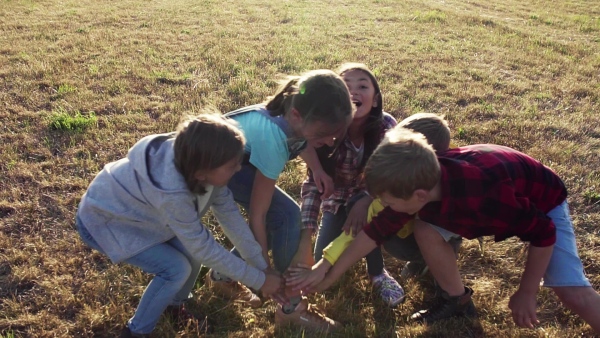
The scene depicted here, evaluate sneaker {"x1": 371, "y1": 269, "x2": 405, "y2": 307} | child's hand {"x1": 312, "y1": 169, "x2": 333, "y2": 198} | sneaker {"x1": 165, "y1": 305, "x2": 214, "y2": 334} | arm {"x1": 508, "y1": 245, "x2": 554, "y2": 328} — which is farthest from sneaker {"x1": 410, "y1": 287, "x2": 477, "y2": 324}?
sneaker {"x1": 165, "y1": 305, "x2": 214, "y2": 334}

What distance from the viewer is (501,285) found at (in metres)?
3.52

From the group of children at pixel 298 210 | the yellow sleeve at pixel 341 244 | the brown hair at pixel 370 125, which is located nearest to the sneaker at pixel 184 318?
the group of children at pixel 298 210

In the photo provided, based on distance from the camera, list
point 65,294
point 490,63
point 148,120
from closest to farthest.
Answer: point 65,294
point 148,120
point 490,63

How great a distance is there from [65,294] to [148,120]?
2945mm

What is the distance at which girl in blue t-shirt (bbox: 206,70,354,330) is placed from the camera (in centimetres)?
281

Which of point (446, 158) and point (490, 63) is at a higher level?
point (446, 158)

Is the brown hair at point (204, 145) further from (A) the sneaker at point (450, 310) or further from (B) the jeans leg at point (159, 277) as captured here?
(A) the sneaker at point (450, 310)

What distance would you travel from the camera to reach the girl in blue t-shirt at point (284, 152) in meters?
2.81

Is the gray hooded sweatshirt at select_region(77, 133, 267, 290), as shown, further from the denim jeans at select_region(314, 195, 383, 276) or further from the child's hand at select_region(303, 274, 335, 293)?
the denim jeans at select_region(314, 195, 383, 276)

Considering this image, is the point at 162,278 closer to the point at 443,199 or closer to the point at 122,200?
the point at 122,200

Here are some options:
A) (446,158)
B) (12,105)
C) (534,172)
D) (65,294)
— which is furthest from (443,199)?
(12,105)

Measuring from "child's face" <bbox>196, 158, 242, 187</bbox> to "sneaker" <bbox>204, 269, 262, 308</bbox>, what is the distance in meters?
1.00

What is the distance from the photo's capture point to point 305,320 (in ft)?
10.1

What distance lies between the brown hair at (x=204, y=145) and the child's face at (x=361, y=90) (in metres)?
1.17
